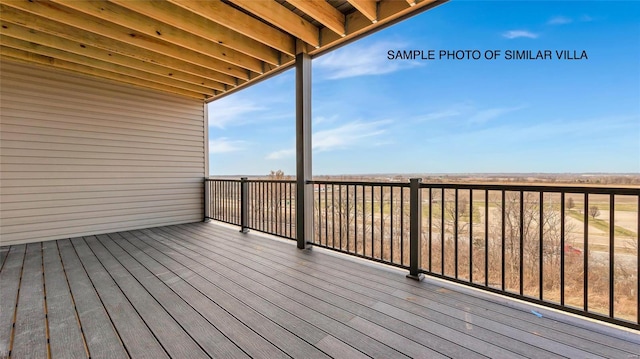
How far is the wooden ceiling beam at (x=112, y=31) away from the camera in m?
2.54

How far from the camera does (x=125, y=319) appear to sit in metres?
1.69

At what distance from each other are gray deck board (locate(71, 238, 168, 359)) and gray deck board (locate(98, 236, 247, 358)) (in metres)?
0.07

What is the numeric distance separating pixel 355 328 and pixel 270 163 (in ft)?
32.5

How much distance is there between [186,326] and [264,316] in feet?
1.56

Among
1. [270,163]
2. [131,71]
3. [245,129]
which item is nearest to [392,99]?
[270,163]

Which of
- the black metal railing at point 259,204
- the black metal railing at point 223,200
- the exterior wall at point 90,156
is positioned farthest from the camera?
the black metal railing at point 223,200

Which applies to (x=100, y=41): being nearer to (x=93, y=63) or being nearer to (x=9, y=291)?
(x=93, y=63)

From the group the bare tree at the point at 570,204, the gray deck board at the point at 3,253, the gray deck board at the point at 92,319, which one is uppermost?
the bare tree at the point at 570,204

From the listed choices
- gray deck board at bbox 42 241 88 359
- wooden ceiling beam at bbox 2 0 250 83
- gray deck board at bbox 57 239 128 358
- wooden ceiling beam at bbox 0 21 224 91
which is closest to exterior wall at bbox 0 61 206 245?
wooden ceiling beam at bbox 0 21 224 91

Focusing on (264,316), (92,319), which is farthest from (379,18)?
(92,319)

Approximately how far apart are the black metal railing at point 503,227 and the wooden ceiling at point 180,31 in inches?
67.8

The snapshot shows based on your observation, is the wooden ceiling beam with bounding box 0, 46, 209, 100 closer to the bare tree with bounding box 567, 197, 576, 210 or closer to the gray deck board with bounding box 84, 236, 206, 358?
the gray deck board with bounding box 84, 236, 206, 358

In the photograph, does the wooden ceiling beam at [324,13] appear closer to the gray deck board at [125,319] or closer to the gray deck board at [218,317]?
the gray deck board at [218,317]

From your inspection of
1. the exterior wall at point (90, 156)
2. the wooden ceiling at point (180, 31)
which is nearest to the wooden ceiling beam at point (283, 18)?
the wooden ceiling at point (180, 31)
